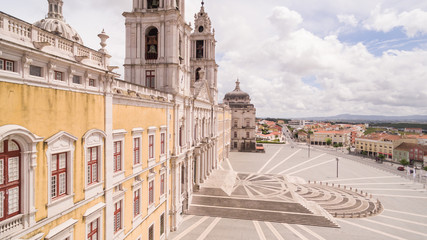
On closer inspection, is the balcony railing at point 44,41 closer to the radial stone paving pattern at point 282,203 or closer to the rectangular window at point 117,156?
the rectangular window at point 117,156

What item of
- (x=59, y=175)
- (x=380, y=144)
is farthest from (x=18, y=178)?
(x=380, y=144)

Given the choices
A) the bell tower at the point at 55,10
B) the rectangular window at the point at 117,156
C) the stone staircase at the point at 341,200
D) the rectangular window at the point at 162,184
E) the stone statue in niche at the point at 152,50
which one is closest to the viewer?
the rectangular window at the point at 117,156

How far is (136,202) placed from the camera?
1712cm

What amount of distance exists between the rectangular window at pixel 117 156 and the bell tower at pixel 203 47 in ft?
115

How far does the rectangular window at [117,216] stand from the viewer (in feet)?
48.0

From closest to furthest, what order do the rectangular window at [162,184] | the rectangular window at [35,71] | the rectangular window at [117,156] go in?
the rectangular window at [35,71] < the rectangular window at [117,156] < the rectangular window at [162,184]

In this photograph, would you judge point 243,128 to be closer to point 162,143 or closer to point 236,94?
point 236,94

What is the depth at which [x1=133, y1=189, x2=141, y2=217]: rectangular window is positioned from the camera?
16800mm

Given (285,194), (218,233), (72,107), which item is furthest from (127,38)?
(285,194)

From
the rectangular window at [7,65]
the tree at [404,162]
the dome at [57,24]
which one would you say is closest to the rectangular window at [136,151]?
the rectangular window at [7,65]

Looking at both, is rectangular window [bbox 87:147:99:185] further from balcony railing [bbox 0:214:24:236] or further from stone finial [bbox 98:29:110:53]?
stone finial [bbox 98:29:110:53]

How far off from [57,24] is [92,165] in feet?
83.4

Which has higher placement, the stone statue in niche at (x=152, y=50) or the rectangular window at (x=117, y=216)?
the stone statue in niche at (x=152, y=50)

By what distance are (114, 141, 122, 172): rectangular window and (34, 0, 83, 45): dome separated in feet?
67.6
